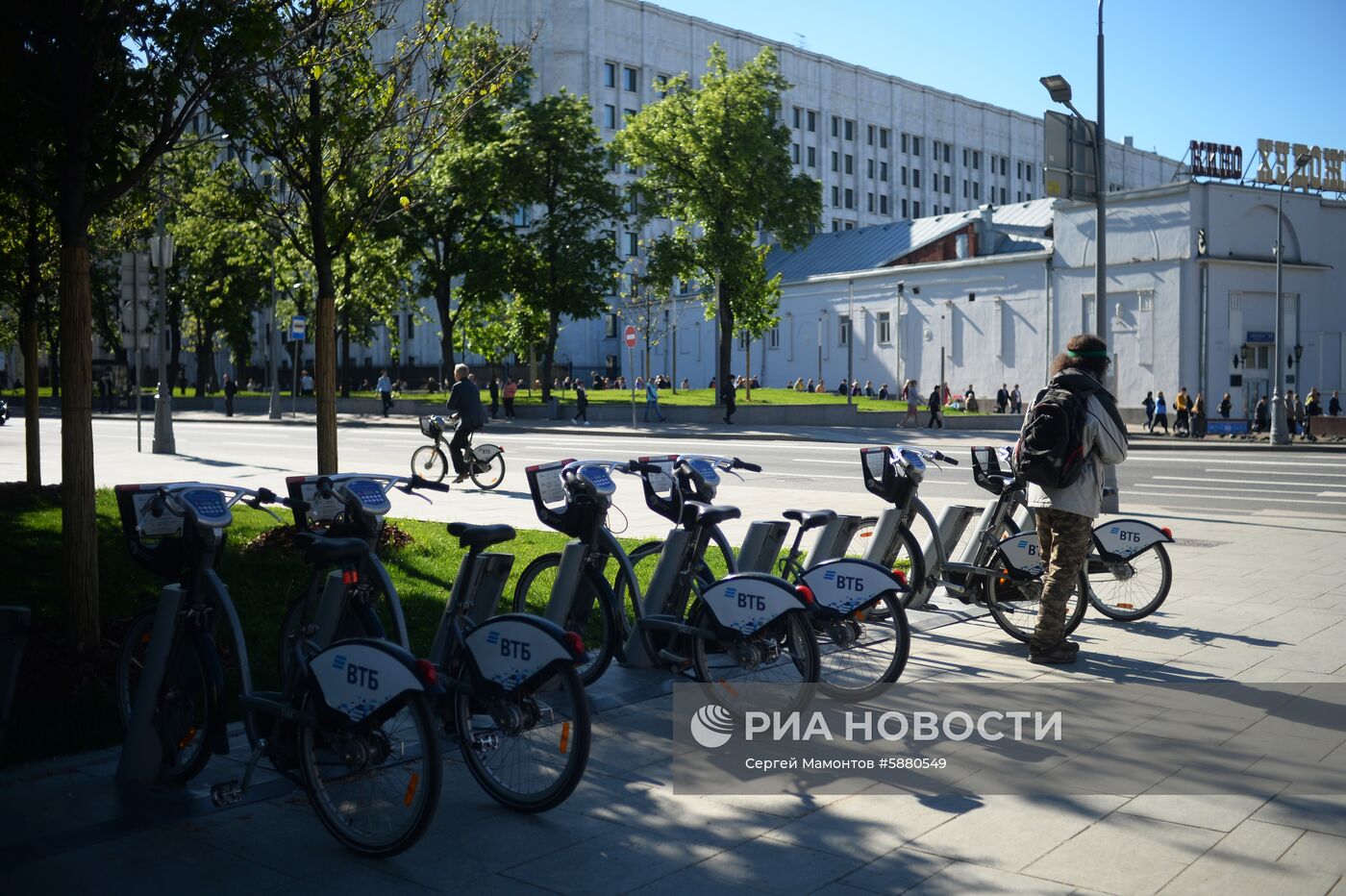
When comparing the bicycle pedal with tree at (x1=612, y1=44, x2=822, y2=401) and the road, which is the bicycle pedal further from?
tree at (x1=612, y1=44, x2=822, y2=401)

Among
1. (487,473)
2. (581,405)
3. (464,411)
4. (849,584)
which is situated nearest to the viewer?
(849,584)

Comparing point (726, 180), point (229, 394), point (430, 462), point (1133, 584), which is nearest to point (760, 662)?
point (1133, 584)

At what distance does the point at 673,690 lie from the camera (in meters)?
6.51

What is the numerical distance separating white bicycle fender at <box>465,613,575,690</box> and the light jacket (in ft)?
11.9

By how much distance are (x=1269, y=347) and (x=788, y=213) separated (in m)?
20.3

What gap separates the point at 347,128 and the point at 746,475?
11900 mm

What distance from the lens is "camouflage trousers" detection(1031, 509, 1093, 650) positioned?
23.2 feet

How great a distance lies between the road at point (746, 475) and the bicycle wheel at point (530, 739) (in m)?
7.61

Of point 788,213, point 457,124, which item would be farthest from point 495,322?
point 457,124

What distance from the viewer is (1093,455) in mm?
7062

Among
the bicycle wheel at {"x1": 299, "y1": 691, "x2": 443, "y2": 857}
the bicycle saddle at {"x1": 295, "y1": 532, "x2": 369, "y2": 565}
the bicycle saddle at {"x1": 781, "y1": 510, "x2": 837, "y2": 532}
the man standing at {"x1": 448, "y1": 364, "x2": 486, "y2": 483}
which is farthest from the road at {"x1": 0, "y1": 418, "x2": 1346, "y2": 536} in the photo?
the bicycle wheel at {"x1": 299, "y1": 691, "x2": 443, "y2": 857}

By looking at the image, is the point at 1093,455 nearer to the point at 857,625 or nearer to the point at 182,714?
the point at 857,625

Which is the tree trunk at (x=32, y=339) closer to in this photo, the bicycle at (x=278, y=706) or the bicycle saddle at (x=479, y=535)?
the bicycle at (x=278, y=706)

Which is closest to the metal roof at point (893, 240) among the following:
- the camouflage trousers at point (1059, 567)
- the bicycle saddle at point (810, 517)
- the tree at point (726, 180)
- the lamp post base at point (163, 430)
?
the tree at point (726, 180)
